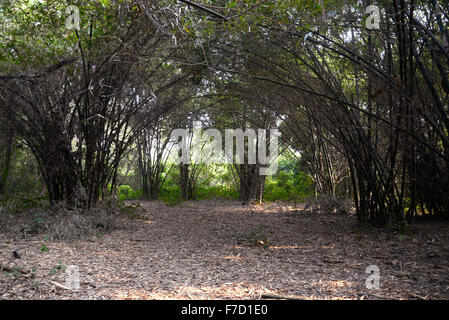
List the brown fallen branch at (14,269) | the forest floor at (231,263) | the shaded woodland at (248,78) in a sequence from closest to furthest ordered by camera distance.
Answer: the forest floor at (231,263) → the brown fallen branch at (14,269) → the shaded woodland at (248,78)

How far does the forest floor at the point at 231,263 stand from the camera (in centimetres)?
173

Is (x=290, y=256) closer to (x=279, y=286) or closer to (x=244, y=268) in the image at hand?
(x=244, y=268)

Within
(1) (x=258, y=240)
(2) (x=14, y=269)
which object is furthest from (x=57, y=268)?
(1) (x=258, y=240)

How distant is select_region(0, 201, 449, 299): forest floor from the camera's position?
173 centimetres

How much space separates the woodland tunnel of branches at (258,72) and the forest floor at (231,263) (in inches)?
24.6

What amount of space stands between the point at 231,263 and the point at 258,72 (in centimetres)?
225

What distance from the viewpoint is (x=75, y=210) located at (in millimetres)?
3695

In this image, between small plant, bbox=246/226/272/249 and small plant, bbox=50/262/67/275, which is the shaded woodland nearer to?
small plant, bbox=246/226/272/249

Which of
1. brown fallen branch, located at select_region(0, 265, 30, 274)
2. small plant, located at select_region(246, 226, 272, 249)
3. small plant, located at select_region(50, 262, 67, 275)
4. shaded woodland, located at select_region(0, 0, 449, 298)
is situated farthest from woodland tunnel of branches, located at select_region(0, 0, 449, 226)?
brown fallen branch, located at select_region(0, 265, 30, 274)

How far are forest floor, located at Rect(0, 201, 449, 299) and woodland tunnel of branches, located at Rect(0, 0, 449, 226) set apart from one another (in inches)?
24.6

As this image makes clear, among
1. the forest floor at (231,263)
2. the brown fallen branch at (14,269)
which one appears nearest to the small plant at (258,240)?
the forest floor at (231,263)

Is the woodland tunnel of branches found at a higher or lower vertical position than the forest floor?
higher

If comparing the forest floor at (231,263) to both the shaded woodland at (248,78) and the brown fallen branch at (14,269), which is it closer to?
the brown fallen branch at (14,269)
